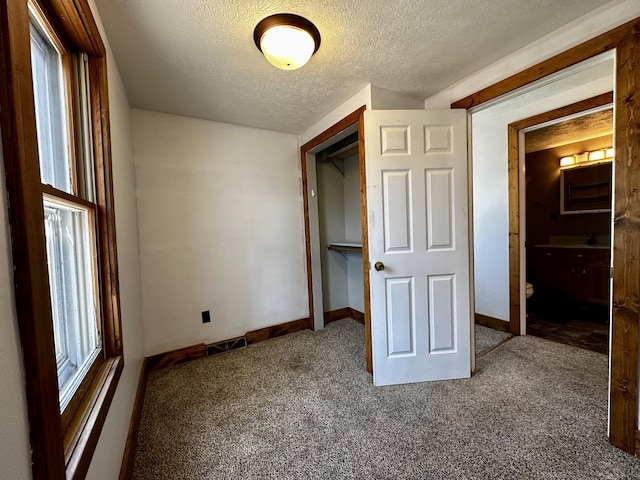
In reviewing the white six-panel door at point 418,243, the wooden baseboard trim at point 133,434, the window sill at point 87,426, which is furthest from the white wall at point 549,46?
the wooden baseboard trim at point 133,434

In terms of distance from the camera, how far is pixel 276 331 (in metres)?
3.00

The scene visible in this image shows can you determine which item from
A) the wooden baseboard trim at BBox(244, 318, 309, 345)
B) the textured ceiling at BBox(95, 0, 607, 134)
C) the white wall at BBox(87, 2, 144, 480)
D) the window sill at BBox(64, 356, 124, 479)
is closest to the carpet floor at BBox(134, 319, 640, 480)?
the white wall at BBox(87, 2, 144, 480)

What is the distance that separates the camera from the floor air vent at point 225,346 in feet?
8.62

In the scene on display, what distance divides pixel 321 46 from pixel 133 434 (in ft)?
8.07

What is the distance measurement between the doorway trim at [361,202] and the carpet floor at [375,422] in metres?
0.45

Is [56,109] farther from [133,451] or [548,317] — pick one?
[548,317]

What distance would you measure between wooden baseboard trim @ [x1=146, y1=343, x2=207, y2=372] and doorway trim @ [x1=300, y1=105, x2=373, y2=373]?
120 centimetres

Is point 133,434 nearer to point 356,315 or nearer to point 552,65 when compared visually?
point 356,315

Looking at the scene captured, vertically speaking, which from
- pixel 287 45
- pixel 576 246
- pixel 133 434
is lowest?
pixel 133 434

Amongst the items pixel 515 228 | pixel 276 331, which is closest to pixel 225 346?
pixel 276 331

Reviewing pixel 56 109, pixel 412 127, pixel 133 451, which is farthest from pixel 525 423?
pixel 56 109

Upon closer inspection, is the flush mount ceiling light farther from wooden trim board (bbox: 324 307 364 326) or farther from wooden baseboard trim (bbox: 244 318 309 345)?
wooden trim board (bbox: 324 307 364 326)

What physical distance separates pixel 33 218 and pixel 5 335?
25 cm

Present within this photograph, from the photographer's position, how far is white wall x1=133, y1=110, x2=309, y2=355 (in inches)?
94.1
